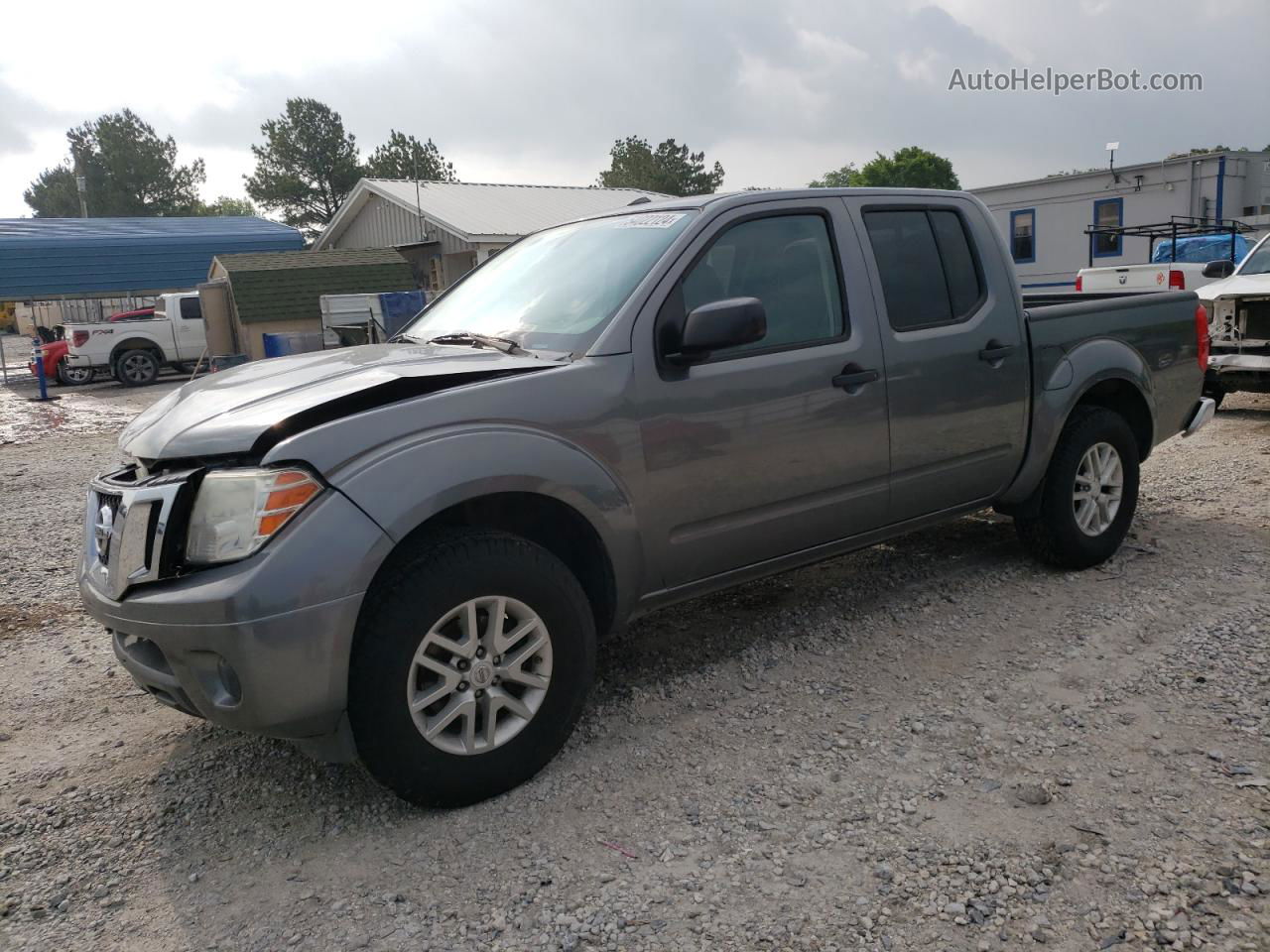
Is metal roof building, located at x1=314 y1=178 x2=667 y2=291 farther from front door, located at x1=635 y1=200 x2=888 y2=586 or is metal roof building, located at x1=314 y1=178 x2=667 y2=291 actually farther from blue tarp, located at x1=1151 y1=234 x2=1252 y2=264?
front door, located at x1=635 y1=200 x2=888 y2=586

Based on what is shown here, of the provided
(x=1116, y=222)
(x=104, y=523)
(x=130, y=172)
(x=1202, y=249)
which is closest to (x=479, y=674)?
(x=104, y=523)

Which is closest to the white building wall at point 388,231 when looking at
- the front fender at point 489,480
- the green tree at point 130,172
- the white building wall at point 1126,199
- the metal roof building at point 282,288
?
the metal roof building at point 282,288

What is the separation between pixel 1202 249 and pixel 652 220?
16785 mm

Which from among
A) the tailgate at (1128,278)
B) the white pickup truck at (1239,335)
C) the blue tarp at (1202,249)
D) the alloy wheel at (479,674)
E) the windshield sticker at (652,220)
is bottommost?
the alloy wheel at (479,674)

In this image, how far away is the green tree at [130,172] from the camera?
6894 centimetres

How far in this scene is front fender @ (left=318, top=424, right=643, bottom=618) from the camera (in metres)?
2.71

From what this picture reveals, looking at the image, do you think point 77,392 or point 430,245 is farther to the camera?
point 430,245

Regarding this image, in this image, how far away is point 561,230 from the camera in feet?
13.8

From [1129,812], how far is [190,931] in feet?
8.42

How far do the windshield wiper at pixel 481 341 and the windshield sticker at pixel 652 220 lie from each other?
0.69 m

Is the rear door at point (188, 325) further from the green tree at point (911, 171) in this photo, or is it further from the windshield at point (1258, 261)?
the green tree at point (911, 171)

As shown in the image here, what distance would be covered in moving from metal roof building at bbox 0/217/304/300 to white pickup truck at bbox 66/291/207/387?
247 inches

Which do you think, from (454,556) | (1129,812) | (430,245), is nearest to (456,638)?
(454,556)

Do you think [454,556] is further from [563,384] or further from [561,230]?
[561,230]
